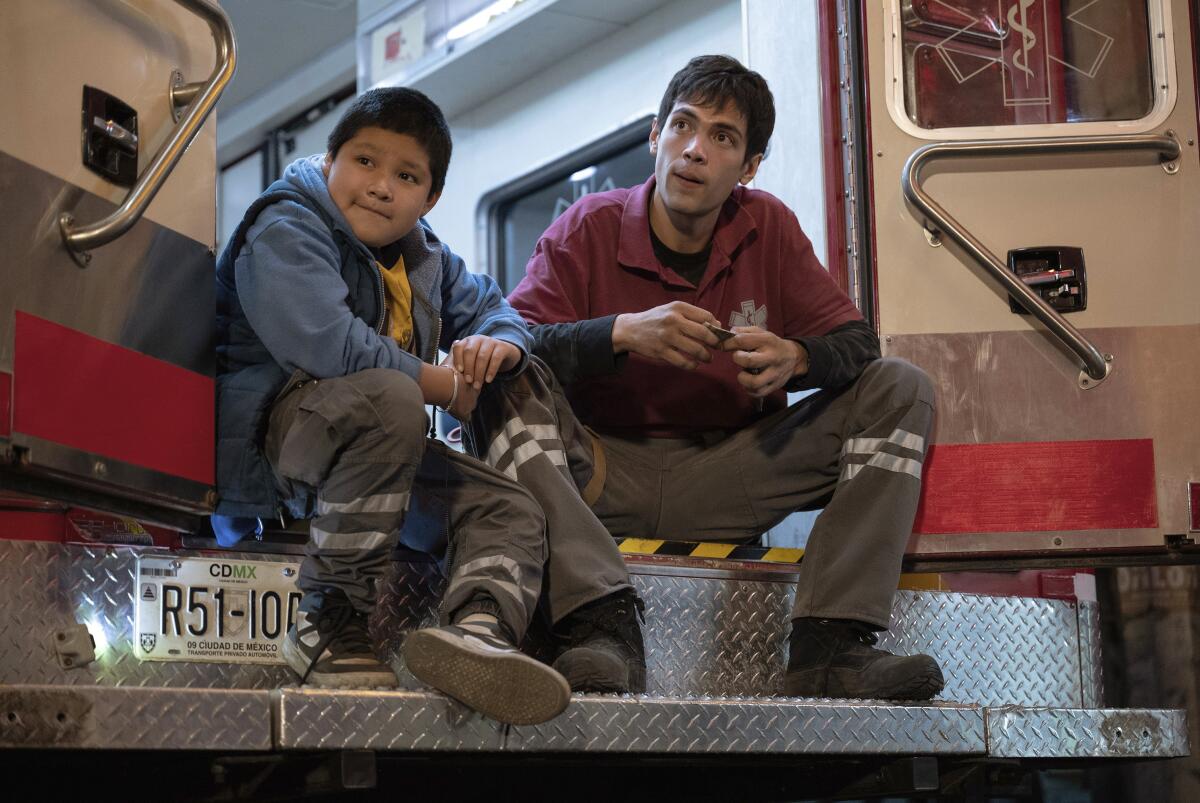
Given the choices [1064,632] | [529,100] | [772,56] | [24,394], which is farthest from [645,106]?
[24,394]

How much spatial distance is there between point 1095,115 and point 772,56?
80 cm

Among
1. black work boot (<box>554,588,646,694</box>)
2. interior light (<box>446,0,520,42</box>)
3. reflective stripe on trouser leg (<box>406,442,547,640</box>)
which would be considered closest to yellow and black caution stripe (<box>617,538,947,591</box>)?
black work boot (<box>554,588,646,694</box>)

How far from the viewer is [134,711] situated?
2.14m

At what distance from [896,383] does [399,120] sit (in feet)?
3.69

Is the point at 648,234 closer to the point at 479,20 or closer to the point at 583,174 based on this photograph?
the point at 583,174

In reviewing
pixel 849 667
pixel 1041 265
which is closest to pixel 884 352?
pixel 1041 265

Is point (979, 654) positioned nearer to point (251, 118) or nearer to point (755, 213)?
point (755, 213)

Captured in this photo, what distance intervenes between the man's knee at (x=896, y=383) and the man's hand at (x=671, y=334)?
1.13ft

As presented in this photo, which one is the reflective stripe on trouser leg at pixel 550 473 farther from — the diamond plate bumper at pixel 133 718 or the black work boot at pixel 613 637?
the diamond plate bumper at pixel 133 718

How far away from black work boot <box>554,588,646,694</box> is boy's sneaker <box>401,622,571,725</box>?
0.37 meters

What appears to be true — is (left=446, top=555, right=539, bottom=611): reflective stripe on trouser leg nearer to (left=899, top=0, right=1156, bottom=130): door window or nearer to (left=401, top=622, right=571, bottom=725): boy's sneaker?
(left=401, top=622, right=571, bottom=725): boy's sneaker

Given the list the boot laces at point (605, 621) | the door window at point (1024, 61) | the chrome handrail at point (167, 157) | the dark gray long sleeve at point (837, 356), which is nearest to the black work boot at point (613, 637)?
the boot laces at point (605, 621)

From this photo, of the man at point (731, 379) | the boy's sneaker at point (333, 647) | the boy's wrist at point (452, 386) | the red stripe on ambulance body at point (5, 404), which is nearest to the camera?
the red stripe on ambulance body at point (5, 404)

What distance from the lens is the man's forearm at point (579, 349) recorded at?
329 cm
